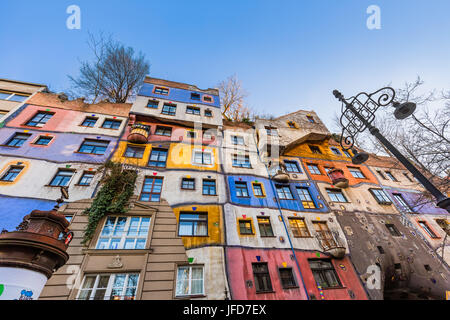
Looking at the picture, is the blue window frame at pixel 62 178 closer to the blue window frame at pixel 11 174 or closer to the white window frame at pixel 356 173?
the blue window frame at pixel 11 174

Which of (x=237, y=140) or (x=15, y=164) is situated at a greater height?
(x=237, y=140)

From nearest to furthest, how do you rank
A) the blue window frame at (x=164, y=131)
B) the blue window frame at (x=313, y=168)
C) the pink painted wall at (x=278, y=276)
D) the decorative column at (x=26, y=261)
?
1. the decorative column at (x=26, y=261)
2. the pink painted wall at (x=278, y=276)
3. the blue window frame at (x=164, y=131)
4. the blue window frame at (x=313, y=168)

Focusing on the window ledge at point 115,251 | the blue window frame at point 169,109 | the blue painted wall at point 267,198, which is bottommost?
the window ledge at point 115,251

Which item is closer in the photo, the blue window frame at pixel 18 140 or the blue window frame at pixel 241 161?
the blue window frame at pixel 18 140

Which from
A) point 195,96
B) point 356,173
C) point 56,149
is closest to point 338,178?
point 356,173

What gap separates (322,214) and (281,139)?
8.25 m

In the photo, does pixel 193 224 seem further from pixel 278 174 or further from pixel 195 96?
pixel 195 96

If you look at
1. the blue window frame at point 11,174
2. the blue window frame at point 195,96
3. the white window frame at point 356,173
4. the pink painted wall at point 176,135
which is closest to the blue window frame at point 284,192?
the pink painted wall at point 176,135

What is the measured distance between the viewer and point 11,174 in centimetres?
1138

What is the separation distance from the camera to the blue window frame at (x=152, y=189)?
1212 centimetres

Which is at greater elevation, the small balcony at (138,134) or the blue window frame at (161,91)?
the blue window frame at (161,91)

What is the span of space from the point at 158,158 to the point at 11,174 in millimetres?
8403

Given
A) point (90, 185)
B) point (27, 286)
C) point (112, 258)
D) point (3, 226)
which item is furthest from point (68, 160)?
point (27, 286)

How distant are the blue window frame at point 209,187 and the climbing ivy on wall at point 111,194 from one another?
4721 millimetres
